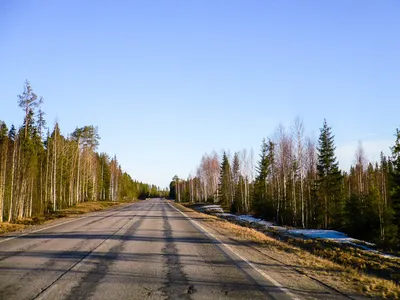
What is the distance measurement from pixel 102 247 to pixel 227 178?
62.6 meters

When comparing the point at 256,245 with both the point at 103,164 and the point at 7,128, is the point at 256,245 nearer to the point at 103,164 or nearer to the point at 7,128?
the point at 7,128

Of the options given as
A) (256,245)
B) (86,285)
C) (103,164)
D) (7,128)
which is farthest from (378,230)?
(103,164)

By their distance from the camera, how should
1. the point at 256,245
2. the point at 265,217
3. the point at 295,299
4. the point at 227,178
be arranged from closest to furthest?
the point at 295,299 → the point at 256,245 → the point at 265,217 → the point at 227,178

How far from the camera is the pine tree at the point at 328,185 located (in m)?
37.4

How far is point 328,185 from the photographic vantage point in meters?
41.8

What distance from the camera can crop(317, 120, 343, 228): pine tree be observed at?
3738cm

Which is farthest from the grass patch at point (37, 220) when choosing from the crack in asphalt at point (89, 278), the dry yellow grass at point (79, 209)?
the crack in asphalt at point (89, 278)

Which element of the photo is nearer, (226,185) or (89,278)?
(89,278)

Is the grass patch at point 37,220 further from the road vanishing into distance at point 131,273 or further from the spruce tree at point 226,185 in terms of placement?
the spruce tree at point 226,185

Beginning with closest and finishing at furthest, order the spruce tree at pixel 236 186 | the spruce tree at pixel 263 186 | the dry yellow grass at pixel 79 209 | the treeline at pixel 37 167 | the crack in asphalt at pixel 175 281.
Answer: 1. the crack in asphalt at pixel 175 281
2. the treeline at pixel 37 167
3. the dry yellow grass at pixel 79 209
4. the spruce tree at pixel 263 186
5. the spruce tree at pixel 236 186

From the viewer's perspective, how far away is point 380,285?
740 cm

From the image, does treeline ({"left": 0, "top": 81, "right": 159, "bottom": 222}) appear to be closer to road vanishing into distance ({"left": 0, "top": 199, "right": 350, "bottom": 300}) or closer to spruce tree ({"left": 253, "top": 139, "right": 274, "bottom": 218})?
road vanishing into distance ({"left": 0, "top": 199, "right": 350, "bottom": 300})

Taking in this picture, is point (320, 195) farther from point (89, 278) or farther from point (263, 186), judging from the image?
point (89, 278)

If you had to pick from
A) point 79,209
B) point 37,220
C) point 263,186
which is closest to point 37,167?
point 79,209
